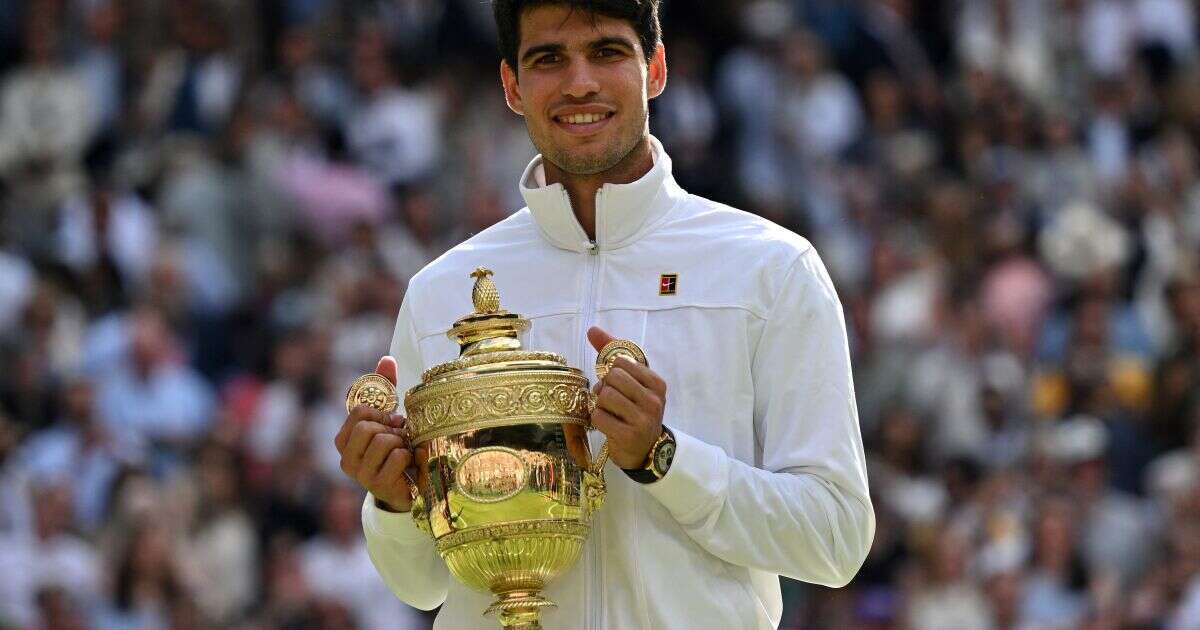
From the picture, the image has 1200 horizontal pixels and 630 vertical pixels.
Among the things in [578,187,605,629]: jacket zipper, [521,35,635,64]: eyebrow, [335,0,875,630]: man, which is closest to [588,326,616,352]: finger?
[335,0,875,630]: man

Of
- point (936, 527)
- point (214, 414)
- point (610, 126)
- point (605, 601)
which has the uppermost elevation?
point (610, 126)

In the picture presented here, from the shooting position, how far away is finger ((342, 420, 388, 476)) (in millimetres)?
3781

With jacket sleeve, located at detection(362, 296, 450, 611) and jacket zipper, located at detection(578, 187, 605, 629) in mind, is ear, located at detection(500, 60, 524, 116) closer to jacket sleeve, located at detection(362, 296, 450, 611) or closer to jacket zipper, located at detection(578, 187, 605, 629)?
jacket zipper, located at detection(578, 187, 605, 629)

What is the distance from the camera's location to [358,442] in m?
3.78

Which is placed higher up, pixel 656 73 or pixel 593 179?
pixel 656 73

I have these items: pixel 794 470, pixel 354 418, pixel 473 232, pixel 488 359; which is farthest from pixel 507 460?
pixel 473 232

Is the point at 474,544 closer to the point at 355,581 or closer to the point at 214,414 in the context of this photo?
the point at 355,581

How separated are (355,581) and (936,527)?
2484mm

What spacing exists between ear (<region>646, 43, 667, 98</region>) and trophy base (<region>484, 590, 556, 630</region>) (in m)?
0.96

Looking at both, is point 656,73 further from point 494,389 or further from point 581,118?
point 494,389

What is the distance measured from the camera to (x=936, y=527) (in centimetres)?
1016

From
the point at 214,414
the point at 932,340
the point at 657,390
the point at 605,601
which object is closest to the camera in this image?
the point at 657,390

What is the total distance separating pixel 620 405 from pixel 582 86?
666 mm

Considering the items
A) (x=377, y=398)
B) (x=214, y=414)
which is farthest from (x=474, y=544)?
(x=214, y=414)
